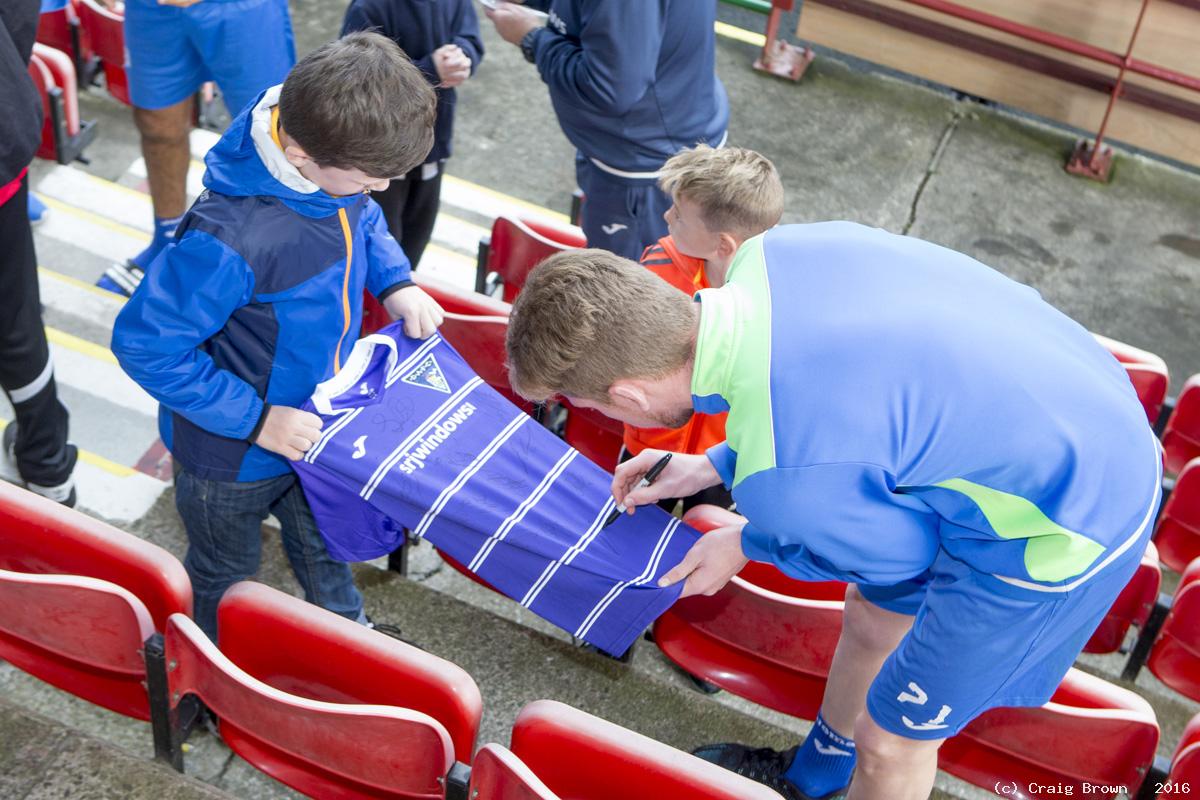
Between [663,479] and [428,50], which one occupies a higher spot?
[428,50]

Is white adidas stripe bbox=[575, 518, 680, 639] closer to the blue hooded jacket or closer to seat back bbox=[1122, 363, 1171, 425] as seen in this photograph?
the blue hooded jacket

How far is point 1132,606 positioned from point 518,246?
2.19 meters

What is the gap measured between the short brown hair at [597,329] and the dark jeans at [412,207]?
6.67 feet

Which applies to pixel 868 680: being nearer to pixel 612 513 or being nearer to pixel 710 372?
pixel 612 513

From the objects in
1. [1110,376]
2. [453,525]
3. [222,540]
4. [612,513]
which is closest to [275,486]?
[222,540]

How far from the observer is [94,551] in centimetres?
283

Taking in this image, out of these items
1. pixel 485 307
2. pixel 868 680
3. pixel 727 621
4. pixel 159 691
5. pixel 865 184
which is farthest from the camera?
pixel 865 184

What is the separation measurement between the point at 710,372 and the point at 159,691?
1.41 meters

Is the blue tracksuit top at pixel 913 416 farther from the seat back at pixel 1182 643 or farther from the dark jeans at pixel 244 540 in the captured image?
the dark jeans at pixel 244 540

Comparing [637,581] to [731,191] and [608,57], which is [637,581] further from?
[608,57]

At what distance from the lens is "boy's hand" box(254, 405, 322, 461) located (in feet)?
9.56

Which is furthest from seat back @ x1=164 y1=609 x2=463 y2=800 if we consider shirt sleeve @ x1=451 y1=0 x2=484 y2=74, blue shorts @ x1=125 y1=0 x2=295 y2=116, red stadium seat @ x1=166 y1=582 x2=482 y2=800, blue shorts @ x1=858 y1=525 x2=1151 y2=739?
blue shorts @ x1=125 y1=0 x2=295 y2=116

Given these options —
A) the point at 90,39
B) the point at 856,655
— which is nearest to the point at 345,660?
the point at 856,655

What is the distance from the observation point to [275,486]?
3.12m
